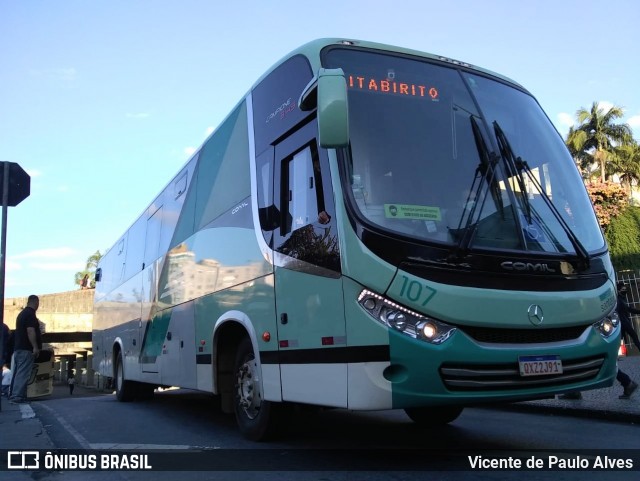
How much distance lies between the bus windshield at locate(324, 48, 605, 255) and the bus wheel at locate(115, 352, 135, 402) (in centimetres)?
891

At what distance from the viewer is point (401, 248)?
12.9 feet

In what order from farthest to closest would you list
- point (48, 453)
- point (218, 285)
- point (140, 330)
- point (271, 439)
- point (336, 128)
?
point (140, 330)
point (218, 285)
point (271, 439)
point (48, 453)
point (336, 128)

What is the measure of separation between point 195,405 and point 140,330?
5.59ft

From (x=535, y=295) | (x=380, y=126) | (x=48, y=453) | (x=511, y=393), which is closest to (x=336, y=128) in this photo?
(x=380, y=126)

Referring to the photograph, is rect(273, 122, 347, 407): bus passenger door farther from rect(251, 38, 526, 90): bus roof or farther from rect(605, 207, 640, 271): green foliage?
rect(605, 207, 640, 271): green foliage

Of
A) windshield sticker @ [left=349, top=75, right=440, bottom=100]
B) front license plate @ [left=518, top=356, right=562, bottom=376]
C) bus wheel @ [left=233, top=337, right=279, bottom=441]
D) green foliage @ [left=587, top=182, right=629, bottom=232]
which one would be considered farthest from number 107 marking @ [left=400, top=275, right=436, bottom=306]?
green foliage @ [left=587, top=182, right=629, bottom=232]

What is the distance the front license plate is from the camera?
4.02m

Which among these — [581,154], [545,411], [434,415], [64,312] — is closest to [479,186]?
[434,415]

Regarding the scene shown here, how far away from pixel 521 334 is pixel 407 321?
3.05ft

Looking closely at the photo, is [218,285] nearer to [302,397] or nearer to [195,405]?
[302,397]

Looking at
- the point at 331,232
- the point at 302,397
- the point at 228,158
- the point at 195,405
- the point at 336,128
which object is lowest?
the point at 195,405

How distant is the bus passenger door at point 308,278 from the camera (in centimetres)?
417

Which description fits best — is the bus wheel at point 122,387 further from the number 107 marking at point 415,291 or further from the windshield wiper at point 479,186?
the windshield wiper at point 479,186

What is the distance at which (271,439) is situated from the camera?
18.1 ft
